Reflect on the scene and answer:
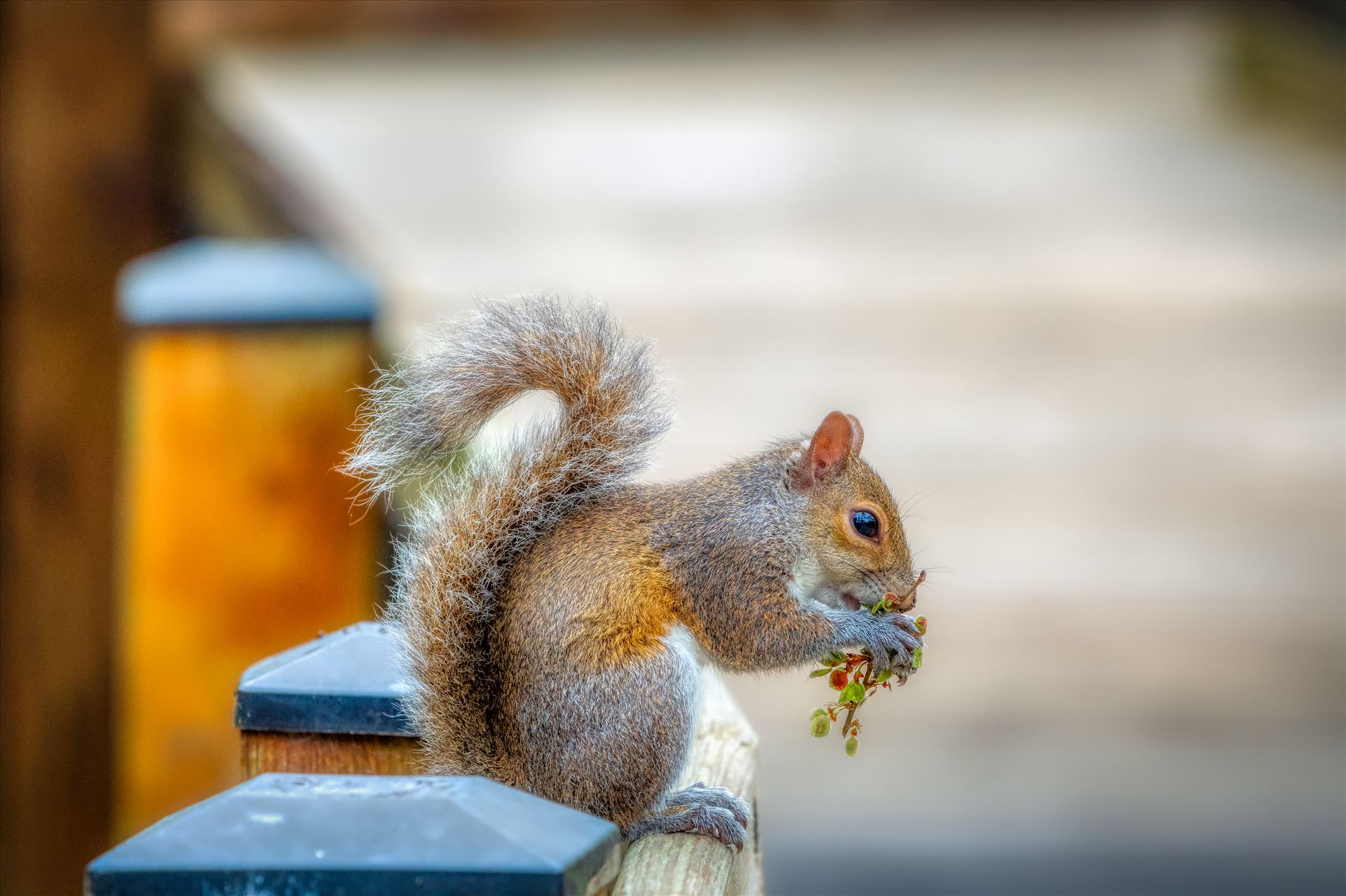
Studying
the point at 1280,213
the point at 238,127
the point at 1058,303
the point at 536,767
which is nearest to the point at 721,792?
the point at 536,767

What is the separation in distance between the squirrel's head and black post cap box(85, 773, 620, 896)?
79 cm

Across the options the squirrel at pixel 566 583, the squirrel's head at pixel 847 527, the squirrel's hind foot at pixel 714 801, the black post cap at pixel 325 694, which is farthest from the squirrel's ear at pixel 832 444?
the black post cap at pixel 325 694

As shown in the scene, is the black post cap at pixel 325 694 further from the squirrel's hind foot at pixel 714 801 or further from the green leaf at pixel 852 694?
the green leaf at pixel 852 694

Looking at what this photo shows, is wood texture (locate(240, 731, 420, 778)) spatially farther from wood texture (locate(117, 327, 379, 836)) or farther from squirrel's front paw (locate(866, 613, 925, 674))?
wood texture (locate(117, 327, 379, 836))

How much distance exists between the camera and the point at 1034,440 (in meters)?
5.75

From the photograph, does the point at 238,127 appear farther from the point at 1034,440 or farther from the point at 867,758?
the point at 1034,440

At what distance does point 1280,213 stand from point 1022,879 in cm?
401

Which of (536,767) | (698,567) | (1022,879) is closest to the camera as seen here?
(536,767)

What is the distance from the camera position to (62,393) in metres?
2.71

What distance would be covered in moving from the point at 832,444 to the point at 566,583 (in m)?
0.42

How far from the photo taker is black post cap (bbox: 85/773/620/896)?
0.84 metres

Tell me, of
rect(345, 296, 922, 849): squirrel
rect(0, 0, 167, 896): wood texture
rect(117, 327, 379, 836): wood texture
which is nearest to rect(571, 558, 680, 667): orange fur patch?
rect(345, 296, 922, 849): squirrel

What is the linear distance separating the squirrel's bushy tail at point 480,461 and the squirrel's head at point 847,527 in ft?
0.77

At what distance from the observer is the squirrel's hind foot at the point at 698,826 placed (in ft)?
4.43
